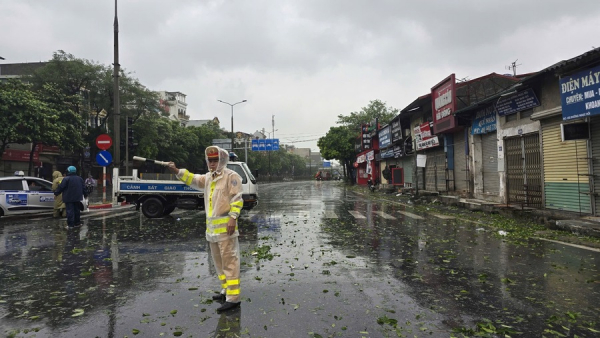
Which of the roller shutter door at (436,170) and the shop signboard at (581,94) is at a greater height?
the shop signboard at (581,94)

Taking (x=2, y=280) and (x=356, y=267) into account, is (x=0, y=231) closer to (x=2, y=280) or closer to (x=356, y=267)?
(x=2, y=280)

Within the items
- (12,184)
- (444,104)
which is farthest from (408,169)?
(12,184)

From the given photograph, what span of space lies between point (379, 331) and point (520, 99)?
1345 centimetres

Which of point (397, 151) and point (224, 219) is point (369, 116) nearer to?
point (397, 151)

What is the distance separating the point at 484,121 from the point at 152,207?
14812 millimetres

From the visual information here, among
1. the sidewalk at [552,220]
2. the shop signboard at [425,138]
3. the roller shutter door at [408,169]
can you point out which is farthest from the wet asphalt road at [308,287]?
the roller shutter door at [408,169]

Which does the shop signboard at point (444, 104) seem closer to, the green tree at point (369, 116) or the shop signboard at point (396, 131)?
the shop signboard at point (396, 131)

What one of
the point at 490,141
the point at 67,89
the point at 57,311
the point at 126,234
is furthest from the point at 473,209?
the point at 67,89

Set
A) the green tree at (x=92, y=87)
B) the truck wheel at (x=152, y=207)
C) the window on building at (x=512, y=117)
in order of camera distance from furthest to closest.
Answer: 1. the green tree at (x=92, y=87)
2. the window on building at (x=512, y=117)
3. the truck wheel at (x=152, y=207)

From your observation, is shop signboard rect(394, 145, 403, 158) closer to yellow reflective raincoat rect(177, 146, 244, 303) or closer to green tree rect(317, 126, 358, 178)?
→ green tree rect(317, 126, 358, 178)

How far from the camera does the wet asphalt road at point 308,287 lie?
382 centimetres

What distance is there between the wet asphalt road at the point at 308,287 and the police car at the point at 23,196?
5435 millimetres

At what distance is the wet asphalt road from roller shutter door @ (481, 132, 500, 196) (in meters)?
8.68

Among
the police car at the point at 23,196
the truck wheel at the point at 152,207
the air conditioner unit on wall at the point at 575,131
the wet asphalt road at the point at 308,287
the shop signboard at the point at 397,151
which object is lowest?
the wet asphalt road at the point at 308,287
